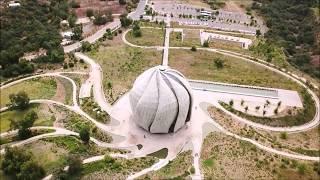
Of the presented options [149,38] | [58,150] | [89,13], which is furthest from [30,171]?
[89,13]

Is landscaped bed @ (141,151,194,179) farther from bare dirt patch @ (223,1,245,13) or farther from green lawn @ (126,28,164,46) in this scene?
bare dirt patch @ (223,1,245,13)

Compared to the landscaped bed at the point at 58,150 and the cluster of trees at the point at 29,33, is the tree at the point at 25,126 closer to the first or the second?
the landscaped bed at the point at 58,150

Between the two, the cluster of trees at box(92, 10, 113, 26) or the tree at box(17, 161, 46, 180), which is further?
the cluster of trees at box(92, 10, 113, 26)

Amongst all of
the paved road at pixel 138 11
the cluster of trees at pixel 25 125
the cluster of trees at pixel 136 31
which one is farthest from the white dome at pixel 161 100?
the paved road at pixel 138 11

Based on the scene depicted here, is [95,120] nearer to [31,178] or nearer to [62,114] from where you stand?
[62,114]

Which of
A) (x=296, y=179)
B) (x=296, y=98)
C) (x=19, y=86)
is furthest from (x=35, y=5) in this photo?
(x=296, y=179)

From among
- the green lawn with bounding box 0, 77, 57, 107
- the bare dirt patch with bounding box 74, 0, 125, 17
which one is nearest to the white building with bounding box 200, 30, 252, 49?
the bare dirt patch with bounding box 74, 0, 125, 17
